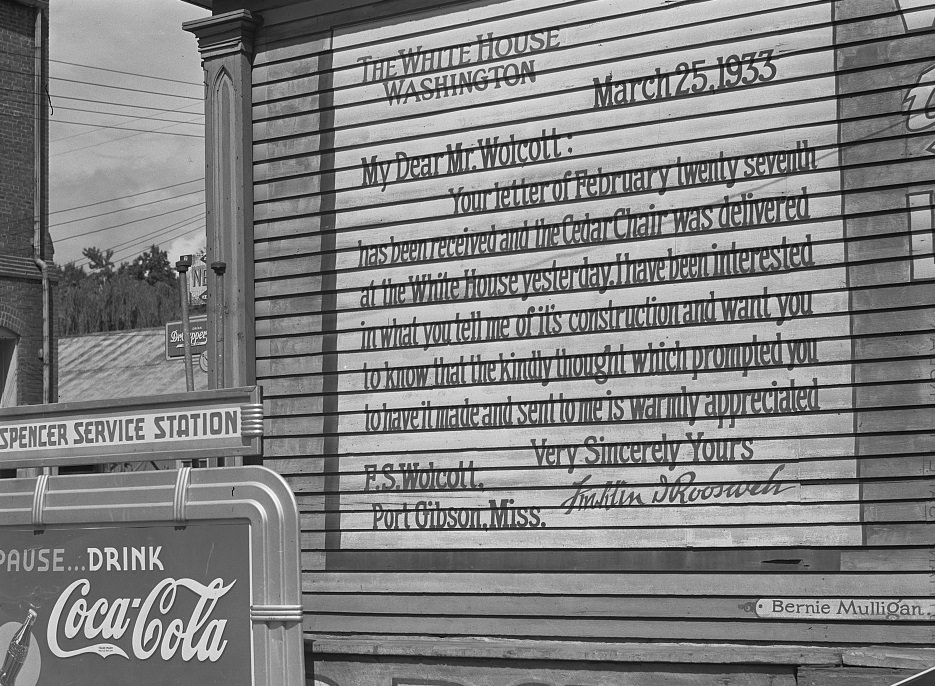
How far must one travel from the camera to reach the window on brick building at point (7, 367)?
76.3ft

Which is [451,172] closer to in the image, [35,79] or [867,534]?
[867,534]

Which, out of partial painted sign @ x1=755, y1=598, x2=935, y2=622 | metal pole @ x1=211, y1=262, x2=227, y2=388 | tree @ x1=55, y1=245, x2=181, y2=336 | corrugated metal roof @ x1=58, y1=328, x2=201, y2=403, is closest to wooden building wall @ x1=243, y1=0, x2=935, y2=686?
partial painted sign @ x1=755, y1=598, x2=935, y2=622

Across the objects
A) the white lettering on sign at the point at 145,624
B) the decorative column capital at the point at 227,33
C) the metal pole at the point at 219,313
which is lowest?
the white lettering on sign at the point at 145,624

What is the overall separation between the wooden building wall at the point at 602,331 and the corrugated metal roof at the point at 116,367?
24262 mm

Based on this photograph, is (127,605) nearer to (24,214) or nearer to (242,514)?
(242,514)

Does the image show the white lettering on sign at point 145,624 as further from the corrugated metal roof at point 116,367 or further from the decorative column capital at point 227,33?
the corrugated metal roof at point 116,367

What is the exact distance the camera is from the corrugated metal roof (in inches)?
1284

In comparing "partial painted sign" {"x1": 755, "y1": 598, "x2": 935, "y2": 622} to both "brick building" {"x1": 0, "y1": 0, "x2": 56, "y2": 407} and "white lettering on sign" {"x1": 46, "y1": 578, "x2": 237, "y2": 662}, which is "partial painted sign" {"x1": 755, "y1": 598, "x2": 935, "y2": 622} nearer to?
"white lettering on sign" {"x1": 46, "y1": 578, "x2": 237, "y2": 662}

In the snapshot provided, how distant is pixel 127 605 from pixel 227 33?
15.4ft

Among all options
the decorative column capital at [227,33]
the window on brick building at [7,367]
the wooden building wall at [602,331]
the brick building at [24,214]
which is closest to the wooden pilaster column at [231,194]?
the decorative column capital at [227,33]

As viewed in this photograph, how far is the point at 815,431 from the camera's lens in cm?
618

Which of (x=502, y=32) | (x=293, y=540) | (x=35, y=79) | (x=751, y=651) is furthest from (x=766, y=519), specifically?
(x=35, y=79)

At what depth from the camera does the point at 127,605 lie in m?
6.19

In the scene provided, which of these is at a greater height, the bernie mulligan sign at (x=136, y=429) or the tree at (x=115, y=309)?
the tree at (x=115, y=309)
